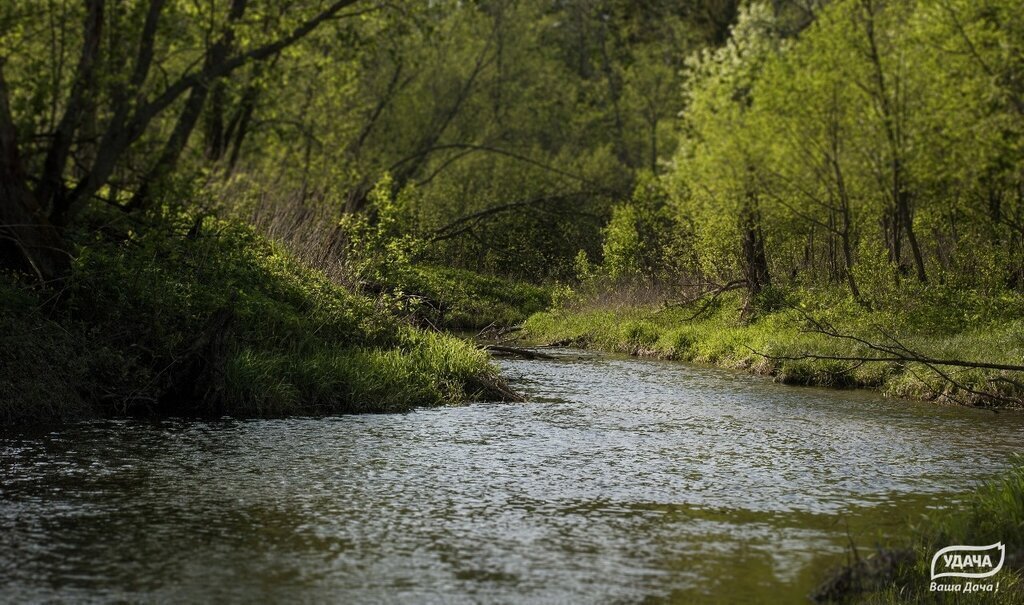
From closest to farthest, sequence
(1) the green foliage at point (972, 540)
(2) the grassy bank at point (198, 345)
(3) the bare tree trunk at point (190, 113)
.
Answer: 1. (1) the green foliage at point (972, 540)
2. (2) the grassy bank at point (198, 345)
3. (3) the bare tree trunk at point (190, 113)

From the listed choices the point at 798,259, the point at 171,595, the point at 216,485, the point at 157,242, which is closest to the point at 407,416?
the point at 157,242

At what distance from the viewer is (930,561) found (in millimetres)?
8398

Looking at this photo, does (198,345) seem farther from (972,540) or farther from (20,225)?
(972,540)

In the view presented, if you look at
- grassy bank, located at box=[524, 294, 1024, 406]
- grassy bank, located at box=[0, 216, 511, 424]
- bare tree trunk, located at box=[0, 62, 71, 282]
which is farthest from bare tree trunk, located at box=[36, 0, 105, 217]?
grassy bank, located at box=[524, 294, 1024, 406]

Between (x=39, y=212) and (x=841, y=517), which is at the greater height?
(x=39, y=212)

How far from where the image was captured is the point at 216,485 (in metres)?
11.2

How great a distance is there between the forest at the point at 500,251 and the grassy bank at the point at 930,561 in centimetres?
3

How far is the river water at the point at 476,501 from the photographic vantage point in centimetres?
797

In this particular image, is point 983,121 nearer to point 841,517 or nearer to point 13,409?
point 841,517

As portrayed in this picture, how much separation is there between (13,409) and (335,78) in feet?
31.1

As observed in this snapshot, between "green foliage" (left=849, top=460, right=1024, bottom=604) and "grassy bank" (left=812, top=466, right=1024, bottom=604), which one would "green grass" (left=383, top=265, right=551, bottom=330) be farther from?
"grassy bank" (left=812, top=466, right=1024, bottom=604)

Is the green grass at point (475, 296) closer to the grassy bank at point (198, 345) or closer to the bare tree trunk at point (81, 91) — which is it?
the grassy bank at point (198, 345)

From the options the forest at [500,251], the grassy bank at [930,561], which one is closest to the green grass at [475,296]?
the forest at [500,251]

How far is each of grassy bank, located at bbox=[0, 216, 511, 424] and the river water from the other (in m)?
0.89
